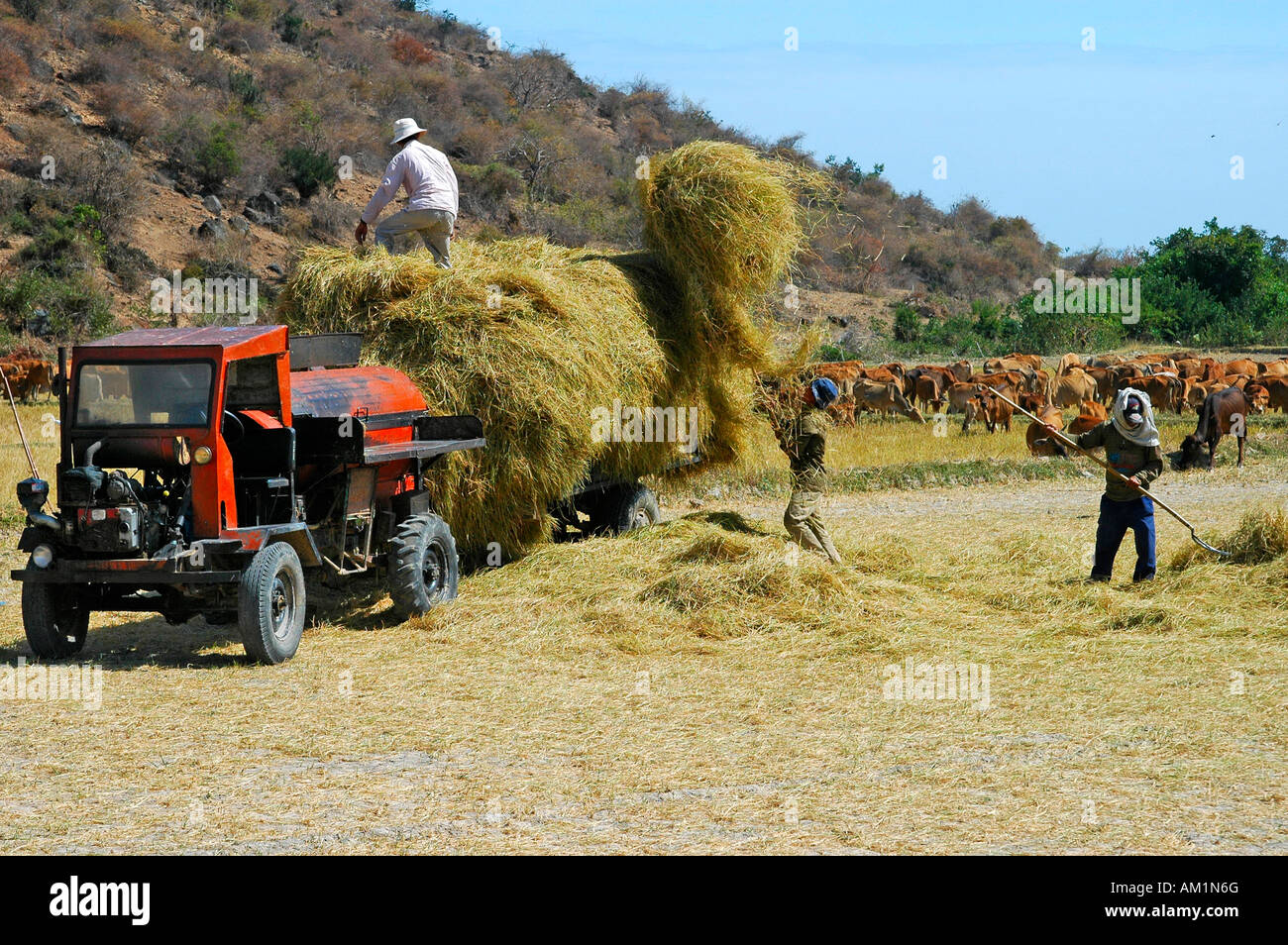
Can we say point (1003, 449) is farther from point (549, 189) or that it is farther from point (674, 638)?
point (549, 189)

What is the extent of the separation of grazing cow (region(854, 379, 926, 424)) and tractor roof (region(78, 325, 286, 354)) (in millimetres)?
20028

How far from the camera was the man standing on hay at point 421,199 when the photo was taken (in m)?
11.8

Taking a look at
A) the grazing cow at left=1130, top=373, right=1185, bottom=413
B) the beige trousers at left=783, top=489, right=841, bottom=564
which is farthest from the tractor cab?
the grazing cow at left=1130, top=373, right=1185, bottom=413

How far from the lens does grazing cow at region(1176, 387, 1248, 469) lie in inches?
827

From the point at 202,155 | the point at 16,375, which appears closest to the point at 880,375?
the point at 16,375

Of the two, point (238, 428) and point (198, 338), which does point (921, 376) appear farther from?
point (198, 338)

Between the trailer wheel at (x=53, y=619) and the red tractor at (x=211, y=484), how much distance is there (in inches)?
0.4

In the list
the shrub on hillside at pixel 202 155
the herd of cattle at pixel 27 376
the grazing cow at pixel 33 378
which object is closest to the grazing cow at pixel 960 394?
the herd of cattle at pixel 27 376

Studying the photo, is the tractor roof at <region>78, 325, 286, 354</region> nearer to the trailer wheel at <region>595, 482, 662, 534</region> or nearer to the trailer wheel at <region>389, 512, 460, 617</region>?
the trailer wheel at <region>389, 512, 460, 617</region>

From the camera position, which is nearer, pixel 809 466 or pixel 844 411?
pixel 809 466

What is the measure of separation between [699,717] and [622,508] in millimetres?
5373

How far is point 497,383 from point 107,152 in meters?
36.3

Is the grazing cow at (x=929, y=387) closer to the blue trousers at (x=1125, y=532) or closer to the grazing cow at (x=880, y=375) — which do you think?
the grazing cow at (x=880, y=375)

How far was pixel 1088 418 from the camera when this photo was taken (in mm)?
21375
